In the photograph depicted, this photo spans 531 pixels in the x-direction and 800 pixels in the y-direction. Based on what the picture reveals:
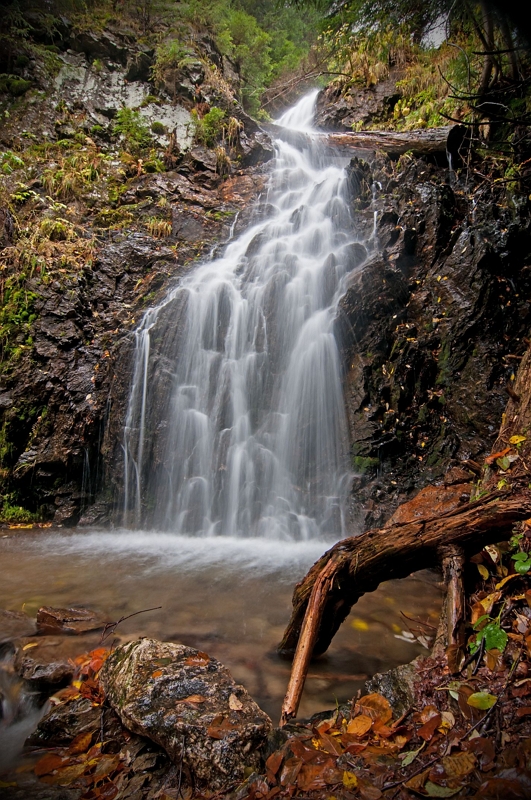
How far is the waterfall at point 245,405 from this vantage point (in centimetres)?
716

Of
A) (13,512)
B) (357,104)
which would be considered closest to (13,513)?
(13,512)

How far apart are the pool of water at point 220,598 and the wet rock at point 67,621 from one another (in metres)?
0.15

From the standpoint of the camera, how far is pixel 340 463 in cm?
710

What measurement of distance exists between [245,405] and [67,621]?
4.94 m

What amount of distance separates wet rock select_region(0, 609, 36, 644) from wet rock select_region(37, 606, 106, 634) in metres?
0.10

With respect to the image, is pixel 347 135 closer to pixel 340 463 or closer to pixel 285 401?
pixel 285 401

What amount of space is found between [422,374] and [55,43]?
51.9ft

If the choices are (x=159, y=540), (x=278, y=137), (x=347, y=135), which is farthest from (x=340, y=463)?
(x=278, y=137)

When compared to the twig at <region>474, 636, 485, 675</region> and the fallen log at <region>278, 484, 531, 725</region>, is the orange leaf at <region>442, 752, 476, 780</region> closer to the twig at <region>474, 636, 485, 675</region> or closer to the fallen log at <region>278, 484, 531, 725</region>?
the twig at <region>474, 636, 485, 675</region>

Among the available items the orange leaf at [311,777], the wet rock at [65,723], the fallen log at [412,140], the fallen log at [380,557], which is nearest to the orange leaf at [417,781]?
the orange leaf at [311,777]

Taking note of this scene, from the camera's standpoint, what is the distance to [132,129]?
42.7ft

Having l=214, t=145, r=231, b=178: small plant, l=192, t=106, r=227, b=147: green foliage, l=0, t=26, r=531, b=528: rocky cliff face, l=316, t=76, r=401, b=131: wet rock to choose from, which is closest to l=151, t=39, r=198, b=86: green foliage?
l=192, t=106, r=227, b=147: green foliage

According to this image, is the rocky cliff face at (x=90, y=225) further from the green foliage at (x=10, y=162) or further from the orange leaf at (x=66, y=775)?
the orange leaf at (x=66, y=775)

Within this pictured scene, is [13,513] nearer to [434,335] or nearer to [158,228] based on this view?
[158,228]
